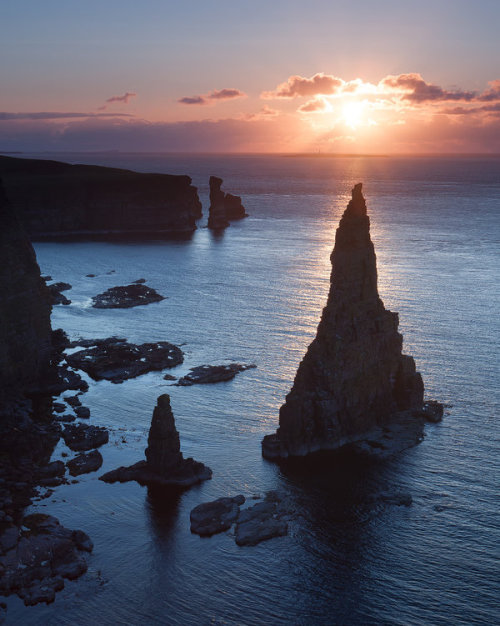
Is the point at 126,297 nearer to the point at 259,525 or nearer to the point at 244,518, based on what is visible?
the point at 244,518

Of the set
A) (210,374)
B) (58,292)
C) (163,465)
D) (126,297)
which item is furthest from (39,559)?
(58,292)

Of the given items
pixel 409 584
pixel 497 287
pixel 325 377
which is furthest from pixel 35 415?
pixel 497 287

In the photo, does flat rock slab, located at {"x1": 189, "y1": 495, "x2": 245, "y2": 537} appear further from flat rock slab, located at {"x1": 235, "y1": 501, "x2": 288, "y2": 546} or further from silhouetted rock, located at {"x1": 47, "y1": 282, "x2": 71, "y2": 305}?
silhouetted rock, located at {"x1": 47, "y1": 282, "x2": 71, "y2": 305}

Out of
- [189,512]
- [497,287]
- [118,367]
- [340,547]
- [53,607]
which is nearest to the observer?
[53,607]

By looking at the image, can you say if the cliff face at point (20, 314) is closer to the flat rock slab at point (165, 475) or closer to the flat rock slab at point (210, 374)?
the flat rock slab at point (210, 374)

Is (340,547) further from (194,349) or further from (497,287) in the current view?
(497,287)

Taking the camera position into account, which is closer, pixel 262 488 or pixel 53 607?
pixel 53 607

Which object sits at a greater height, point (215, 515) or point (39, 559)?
point (215, 515)

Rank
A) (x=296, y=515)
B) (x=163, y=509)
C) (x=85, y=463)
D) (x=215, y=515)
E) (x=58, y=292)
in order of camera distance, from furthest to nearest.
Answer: (x=58, y=292), (x=85, y=463), (x=163, y=509), (x=296, y=515), (x=215, y=515)
